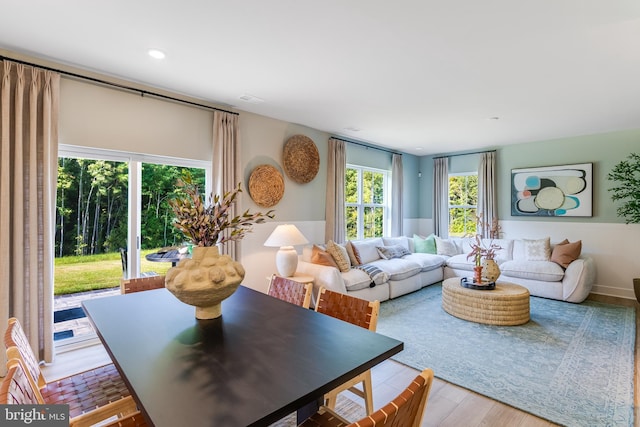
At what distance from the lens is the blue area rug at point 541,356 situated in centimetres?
219

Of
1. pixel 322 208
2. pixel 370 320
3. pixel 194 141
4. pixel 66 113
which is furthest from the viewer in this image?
pixel 322 208

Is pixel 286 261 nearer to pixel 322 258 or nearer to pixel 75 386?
pixel 322 258

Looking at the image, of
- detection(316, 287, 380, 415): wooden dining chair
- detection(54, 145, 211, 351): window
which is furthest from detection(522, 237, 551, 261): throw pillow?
detection(54, 145, 211, 351): window

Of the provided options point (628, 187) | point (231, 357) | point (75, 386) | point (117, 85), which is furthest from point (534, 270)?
point (117, 85)

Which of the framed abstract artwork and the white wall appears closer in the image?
the white wall

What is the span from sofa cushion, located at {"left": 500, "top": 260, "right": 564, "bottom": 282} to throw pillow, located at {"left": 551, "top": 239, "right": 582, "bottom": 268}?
9 cm

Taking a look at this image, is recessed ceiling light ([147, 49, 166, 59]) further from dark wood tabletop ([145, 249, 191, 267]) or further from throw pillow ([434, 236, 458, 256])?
throw pillow ([434, 236, 458, 256])

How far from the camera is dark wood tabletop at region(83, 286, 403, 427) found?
2.94 ft

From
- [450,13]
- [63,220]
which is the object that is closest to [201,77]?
[63,220]

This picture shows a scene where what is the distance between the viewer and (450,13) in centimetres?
199

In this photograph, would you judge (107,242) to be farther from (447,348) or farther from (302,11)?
(447,348)

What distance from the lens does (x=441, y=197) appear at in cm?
685

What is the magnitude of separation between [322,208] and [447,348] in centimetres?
276

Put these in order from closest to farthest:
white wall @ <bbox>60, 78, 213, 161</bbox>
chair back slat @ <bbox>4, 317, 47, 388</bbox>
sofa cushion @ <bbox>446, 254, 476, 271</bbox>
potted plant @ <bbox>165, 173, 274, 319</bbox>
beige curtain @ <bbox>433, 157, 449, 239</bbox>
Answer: chair back slat @ <bbox>4, 317, 47, 388</bbox>
potted plant @ <bbox>165, 173, 274, 319</bbox>
white wall @ <bbox>60, 78, 213, 161</bbox>
sofa cushion @ <bbox>446, 254, 476, 271</bbox>
beige curtain @ <bbox>433, 157, 449, 239</bbox>
